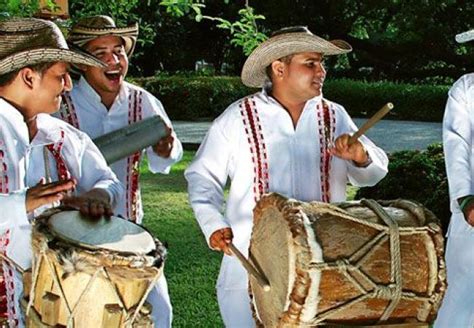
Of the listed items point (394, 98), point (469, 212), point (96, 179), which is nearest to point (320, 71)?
point (469, 212)

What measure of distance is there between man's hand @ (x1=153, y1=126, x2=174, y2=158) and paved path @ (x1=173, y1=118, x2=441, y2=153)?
30.9ft

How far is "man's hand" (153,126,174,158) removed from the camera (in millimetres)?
4555

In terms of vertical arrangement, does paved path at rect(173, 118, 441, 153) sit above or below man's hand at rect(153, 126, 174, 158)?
below

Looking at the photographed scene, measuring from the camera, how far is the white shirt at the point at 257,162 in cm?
407

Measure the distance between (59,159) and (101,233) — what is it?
60 cm

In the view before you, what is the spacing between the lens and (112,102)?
4.70 m

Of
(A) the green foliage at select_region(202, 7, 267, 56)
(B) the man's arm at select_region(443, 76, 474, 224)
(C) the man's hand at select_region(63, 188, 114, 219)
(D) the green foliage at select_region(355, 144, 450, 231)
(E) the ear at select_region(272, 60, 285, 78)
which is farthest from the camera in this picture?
(D) the green foliage at select_region(355, 144, 450, 231)

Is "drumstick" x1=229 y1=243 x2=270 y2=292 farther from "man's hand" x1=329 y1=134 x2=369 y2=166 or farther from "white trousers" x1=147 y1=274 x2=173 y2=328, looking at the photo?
"white trousers" x1=147 y1=274 x2=173 y2=328

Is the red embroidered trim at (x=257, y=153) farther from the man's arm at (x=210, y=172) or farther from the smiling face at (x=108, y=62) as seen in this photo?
the smiling face at (x=108, y=62)

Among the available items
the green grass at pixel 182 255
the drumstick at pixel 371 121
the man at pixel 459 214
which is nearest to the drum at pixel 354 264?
the drumstick at pixel 371 121

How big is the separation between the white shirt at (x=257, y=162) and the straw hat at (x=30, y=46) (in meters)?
0.80

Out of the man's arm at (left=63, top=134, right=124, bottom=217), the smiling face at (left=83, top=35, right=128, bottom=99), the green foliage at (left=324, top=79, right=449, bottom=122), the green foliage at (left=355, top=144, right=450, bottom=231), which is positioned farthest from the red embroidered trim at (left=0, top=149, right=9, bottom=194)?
the green foliage at (left=324, top=79, right=449, bottom=122)

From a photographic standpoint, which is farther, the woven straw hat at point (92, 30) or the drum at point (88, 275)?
the woven straw hat at point (92, 30)

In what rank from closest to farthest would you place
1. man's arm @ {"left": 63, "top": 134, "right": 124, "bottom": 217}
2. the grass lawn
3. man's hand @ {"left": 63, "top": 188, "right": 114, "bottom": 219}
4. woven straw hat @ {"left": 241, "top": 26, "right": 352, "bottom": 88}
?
man's hand @ {"left": 63, "top": 188, "right": 114, "bottom": 219} < man's arm @ {"left": 63, "top": 134, "right": 124, "bottom": 217} < woven straw hat @ {"left": 241, "top": 26, "right": 352, "bottom": 88} < the grass lawn
